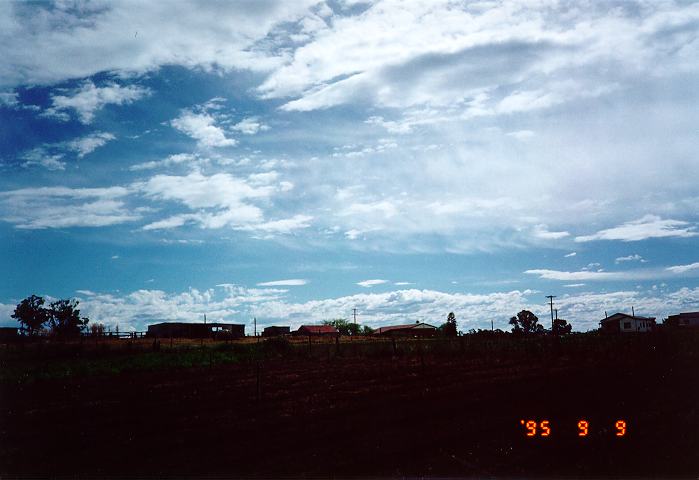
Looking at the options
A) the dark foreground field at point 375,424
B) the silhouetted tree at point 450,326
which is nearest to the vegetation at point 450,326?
the silhouetted tree at point 450,326

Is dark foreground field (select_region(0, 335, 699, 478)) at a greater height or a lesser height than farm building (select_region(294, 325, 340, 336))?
lesser

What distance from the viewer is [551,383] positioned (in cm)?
2002

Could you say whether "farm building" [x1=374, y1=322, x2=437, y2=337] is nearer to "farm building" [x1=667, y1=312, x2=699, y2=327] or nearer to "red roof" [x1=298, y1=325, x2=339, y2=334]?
"red roof" [x1=298, y1=325, x2=339, y2=334]

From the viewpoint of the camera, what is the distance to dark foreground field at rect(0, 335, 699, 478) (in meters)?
11.3

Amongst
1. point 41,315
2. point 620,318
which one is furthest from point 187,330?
point 620,318

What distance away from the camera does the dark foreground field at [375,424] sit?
37.1 ft

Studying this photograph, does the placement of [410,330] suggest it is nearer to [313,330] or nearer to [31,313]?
[313,330]

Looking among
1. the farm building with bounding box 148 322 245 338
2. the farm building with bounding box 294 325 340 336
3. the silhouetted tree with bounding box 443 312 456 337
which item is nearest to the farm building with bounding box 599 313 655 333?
the silhouetted tree with bounding box 443 312 456 337

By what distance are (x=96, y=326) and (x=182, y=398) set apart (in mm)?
57751

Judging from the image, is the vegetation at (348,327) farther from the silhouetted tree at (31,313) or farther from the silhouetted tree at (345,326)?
the silhouetted tree at (31,313)

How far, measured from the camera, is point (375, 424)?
1490 centimetres

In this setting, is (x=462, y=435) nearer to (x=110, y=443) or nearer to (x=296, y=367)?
(x=110, y=443)
